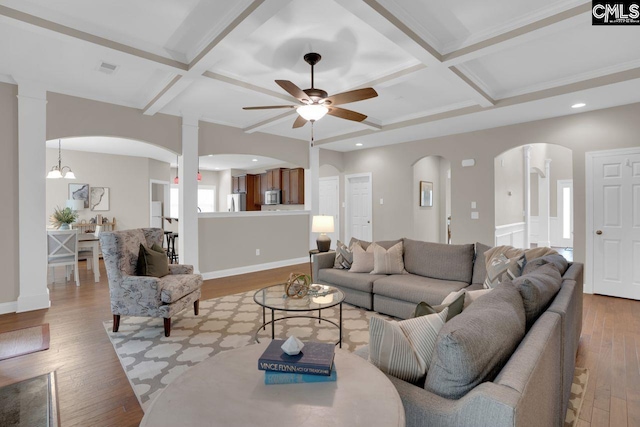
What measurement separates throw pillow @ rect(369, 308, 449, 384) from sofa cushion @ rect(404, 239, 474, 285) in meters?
2.38

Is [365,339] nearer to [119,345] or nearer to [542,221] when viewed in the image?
[119,345]

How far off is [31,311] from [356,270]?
381 centimetres

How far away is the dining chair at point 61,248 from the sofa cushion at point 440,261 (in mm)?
4894

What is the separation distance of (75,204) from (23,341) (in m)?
5.35

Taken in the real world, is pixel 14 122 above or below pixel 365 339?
above

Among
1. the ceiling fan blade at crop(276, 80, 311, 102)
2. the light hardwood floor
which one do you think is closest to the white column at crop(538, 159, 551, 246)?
the light hardwood floor

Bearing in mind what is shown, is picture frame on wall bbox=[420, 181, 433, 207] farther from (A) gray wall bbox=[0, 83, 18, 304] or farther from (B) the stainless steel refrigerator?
(A) gray wall bbox=[0, 83, 18, 304]

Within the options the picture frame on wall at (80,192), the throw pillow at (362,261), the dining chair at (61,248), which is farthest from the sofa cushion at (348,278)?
the picture frame on wall at (80,192)

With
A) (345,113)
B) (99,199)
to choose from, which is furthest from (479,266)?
(99,199)

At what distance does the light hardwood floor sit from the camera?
6.44ft

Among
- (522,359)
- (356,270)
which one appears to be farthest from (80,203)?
(522,359)

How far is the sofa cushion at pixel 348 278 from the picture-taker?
3.65 m

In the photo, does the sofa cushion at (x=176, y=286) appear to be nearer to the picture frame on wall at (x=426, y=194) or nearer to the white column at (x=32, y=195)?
the white column at (x=32, y=195)

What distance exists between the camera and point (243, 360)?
1.35 metres
